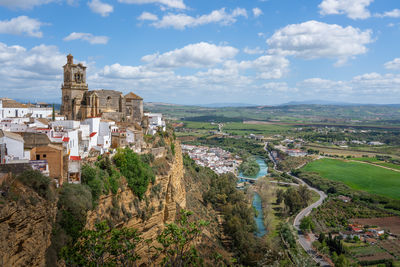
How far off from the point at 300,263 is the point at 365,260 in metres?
24.8

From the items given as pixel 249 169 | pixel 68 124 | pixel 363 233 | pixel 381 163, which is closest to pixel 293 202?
pixel 363 233

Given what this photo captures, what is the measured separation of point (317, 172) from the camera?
239 ft

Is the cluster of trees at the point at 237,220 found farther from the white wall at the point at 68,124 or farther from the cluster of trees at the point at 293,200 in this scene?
the white wall at the point at 68,124

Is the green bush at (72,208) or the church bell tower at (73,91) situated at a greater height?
the church bell tower at (73,91)

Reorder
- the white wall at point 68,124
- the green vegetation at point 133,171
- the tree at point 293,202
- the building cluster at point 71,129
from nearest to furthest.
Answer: the building cluster at point 71,129
the green vegetation at point 133,171
the white wall at point 68,124
the tree at point 293,202

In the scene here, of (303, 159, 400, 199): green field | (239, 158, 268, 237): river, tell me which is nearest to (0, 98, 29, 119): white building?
(239, 158, 268, 237): river

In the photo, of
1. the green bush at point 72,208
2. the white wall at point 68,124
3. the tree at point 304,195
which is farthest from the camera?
the tree at point 304,195

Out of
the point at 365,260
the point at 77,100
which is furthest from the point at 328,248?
the point at 77,100

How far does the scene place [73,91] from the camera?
29.7 meters

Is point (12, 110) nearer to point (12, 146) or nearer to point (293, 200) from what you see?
point (12, 146)

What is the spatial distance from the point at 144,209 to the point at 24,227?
10.3 meters

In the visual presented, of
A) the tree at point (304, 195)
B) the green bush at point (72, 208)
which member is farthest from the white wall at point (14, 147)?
the tree at point (304, 195)

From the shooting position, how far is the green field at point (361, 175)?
6084 cm

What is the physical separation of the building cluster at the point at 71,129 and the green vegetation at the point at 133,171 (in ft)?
6.22
